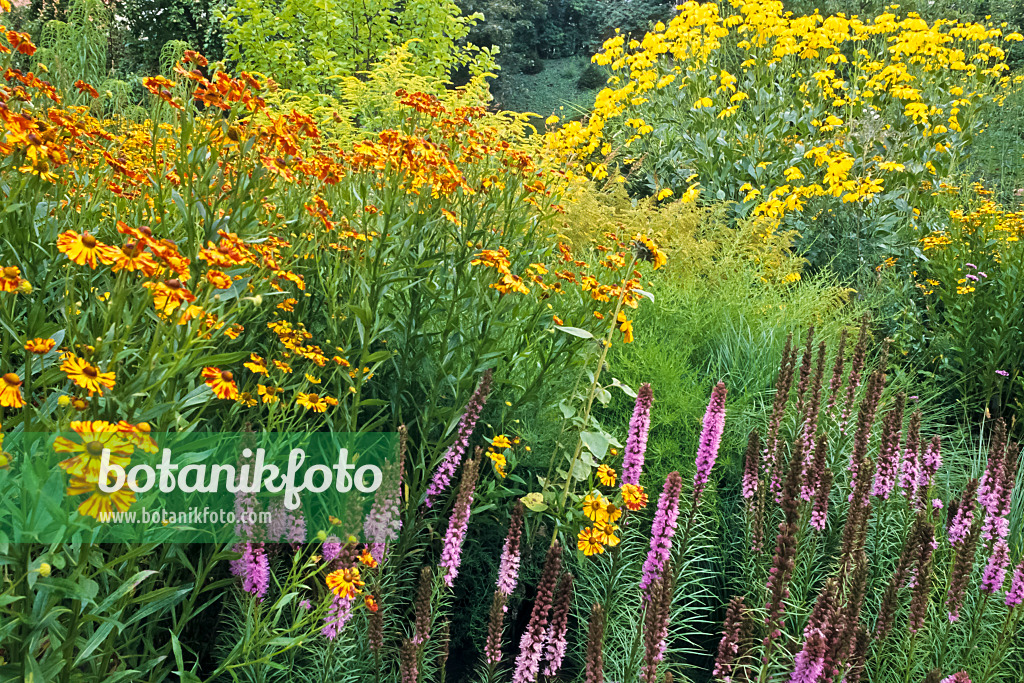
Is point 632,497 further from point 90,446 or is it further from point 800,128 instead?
point 800,128

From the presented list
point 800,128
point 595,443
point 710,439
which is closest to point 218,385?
point 595,443

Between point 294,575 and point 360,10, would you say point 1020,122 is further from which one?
point 294,575

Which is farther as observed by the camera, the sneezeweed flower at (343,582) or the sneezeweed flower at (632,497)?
the sneezeweed flower at (632,497)

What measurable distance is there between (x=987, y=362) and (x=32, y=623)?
196 inches

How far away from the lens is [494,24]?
18562 millimetres

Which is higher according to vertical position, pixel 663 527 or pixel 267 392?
pixel 267 392

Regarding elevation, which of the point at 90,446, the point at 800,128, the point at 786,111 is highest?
the point at 786,111

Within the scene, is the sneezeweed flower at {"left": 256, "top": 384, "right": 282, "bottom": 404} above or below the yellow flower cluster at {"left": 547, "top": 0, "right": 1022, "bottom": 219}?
below

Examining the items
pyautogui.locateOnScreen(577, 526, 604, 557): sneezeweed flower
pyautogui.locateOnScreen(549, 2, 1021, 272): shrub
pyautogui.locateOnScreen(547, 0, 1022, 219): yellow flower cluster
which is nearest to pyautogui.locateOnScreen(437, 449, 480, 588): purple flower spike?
pyautogui.locateOnScreen(577, 526, 604, 557): sneezeweed flower

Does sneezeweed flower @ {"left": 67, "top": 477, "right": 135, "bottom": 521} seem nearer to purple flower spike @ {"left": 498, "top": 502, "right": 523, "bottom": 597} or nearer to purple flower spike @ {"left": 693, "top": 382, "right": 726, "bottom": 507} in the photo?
purple flower spike @ {"left": 498, "top": 502, "right": 523, "bottom": 597}

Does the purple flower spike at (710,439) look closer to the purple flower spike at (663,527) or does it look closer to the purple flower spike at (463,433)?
the purple flower spike at (663,527)

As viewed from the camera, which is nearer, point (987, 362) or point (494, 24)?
point (987, 362)

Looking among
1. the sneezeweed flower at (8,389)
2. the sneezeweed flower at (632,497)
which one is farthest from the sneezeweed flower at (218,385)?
the sneezeweed flower at (632,497)

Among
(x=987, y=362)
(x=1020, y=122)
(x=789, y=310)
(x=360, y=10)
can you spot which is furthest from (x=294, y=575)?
(x=1020, y=122)
